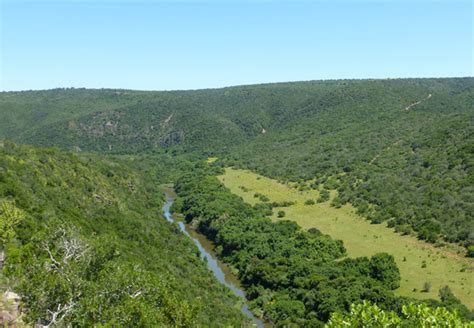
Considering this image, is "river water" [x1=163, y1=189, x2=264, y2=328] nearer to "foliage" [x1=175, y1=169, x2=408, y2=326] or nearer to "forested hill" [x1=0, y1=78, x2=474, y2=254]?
"foliage" [x1=175, y1=169, x2=408, y2=326]

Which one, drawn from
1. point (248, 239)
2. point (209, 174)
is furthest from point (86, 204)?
point (209, 174)

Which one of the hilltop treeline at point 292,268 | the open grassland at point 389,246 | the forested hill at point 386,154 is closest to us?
the hilltop treeline at point 292,268

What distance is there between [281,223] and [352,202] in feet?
58.3

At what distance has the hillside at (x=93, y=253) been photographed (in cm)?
2191

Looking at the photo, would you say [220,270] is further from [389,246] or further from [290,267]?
[389,246]

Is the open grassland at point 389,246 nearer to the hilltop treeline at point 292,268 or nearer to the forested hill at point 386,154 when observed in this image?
the hilltop treeline at point 292,268

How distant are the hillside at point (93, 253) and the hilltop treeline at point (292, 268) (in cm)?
586

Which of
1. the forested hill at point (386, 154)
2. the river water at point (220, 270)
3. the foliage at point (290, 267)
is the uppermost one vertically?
the forested hill at point (386, 154)

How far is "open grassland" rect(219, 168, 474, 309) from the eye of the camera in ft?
175

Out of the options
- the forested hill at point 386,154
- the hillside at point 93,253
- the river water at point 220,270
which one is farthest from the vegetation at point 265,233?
the river water at point 220,270

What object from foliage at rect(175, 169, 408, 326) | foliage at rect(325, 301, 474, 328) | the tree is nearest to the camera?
foliage at rect(325, 301, 474, 328)

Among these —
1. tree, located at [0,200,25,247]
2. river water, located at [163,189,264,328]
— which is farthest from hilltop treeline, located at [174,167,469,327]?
tree, located at [0,200,25,247]

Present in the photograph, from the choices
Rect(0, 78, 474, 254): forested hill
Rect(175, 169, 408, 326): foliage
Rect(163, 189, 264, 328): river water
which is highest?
Rect(0, 78, 474, 254): forested hill

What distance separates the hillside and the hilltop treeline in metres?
5.86
